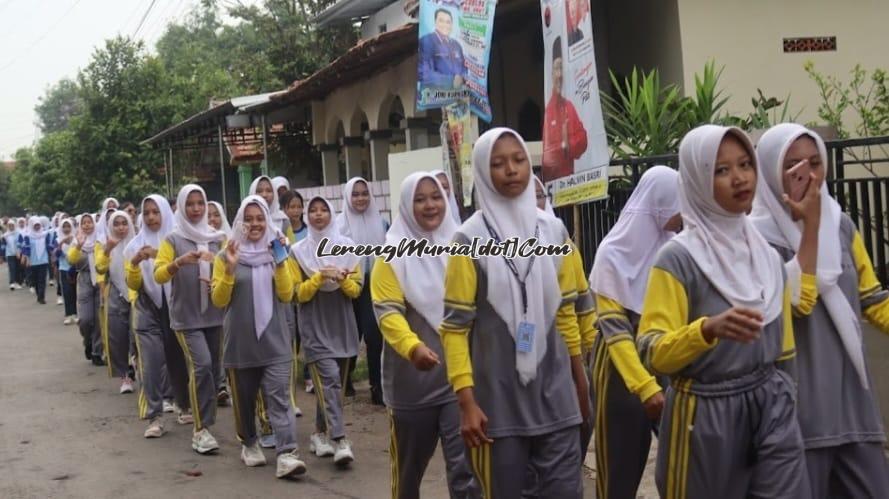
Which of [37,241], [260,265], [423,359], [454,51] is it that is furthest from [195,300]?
[37,241]

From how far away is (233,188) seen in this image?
34750 millimetres

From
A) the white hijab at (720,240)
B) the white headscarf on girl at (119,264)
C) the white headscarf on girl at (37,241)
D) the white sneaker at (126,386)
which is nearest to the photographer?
the white hijab at (720,240)

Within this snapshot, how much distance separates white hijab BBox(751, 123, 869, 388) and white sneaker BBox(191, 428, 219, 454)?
5449 millimetres

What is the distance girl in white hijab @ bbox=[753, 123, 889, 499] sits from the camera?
4.21 m

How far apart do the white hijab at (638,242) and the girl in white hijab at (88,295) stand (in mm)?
10026

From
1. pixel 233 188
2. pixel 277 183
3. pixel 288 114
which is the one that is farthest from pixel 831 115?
pixel 233 188

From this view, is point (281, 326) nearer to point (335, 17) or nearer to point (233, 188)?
point (335, 17)

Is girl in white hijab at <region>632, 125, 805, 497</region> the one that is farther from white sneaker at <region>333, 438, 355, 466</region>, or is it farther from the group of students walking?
white sneaker at <region>333, 438, 355, 466</region>

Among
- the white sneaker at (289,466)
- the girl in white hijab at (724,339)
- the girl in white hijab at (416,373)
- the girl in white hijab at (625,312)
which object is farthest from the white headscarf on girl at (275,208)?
the girl in white hijab at (724,339)

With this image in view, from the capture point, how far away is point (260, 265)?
805 centimetres

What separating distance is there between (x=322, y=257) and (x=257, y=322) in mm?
774

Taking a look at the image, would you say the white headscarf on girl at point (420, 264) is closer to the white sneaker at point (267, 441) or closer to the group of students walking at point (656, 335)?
the group of students walking at point (656, 335)

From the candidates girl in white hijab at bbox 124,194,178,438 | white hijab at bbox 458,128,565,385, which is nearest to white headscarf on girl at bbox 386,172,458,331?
white hijab at bbox 458,128,565,385

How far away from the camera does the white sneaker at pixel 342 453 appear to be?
8008 millimetres
